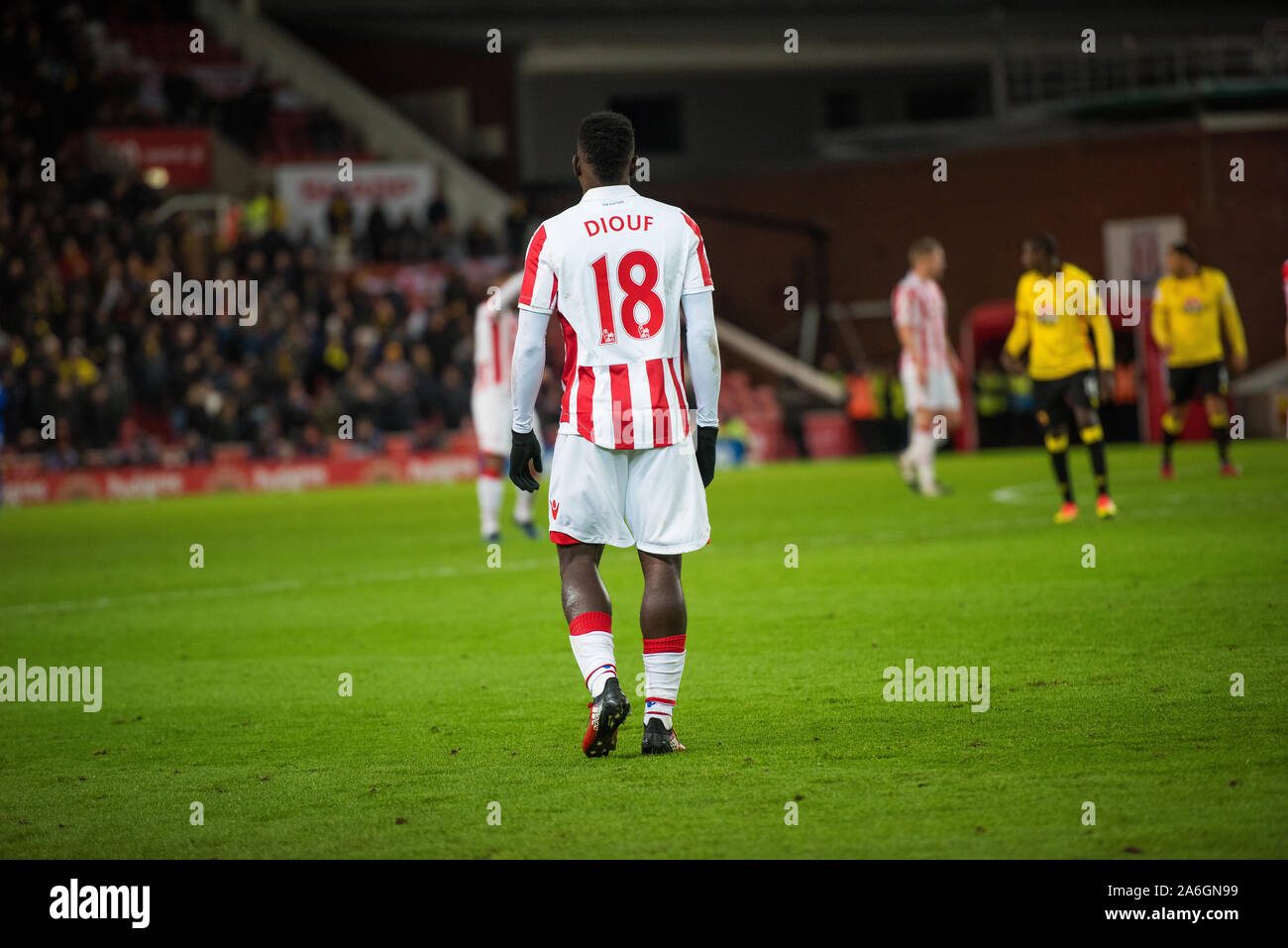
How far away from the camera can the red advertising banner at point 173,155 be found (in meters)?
33.0

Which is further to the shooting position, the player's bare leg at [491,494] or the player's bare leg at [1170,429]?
the player's bare leg at [1170,429]

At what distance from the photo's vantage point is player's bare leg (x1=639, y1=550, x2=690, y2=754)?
5836mm

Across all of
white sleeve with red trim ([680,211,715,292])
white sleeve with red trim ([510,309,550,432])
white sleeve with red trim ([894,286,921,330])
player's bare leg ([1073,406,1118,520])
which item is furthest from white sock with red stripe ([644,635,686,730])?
white sleeve with red trim ([894,286,921,330])

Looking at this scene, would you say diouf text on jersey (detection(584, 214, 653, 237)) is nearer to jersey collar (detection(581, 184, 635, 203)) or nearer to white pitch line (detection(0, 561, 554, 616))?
jersey collar (detection(581, 184, 635, 203))

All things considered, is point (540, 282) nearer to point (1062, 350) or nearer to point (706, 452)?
point (706, 452)

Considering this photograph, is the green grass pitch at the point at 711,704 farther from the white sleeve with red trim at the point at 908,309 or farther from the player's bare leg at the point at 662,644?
the white sleeve with red trim at the point at 908,309

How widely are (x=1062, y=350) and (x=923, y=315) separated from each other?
4605 millimetres

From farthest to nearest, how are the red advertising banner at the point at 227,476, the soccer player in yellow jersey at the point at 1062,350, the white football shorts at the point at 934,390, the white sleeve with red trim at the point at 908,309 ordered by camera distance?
the red advertising banner at the point at 227,476 → the white football shorts at the point at 934,390 → the white sleeve with red trim at the point at 908,309 → the soccer player in yellow jersey at the point at 1062,350

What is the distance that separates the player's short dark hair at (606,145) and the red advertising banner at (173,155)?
29.0 metres

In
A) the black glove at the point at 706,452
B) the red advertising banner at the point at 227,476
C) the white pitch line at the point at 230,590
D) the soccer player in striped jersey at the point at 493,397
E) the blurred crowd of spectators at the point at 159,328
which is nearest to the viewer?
the black glove at the point at 706,452

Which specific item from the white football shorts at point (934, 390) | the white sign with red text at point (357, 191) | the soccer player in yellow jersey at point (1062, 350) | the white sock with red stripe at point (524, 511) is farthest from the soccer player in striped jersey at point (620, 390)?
the white sign with red text at point (357, 191)

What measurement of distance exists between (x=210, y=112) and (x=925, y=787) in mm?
31947

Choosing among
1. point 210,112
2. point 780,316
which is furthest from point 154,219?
point 780,316
